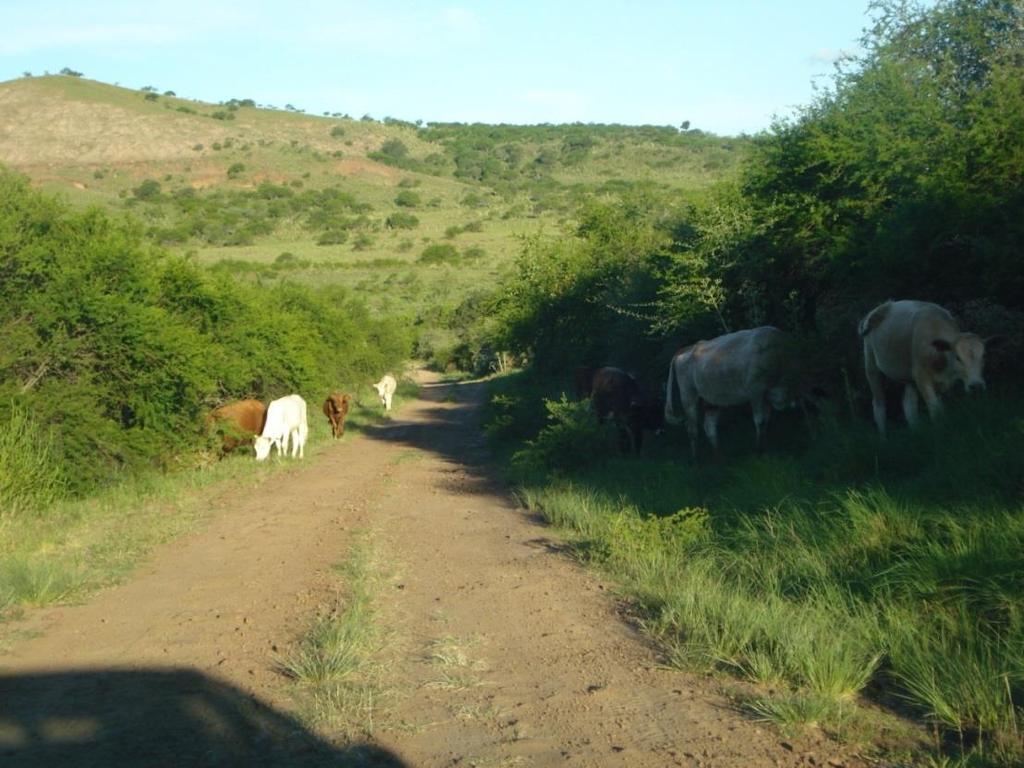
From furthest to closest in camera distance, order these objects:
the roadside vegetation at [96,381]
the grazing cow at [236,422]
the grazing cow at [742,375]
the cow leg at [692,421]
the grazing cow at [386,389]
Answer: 1. the grazing cow at [386,389]
2. the grazing cow at [236,422]
3. the cow leg at [692,421]
4. the grazing cow at [742,375]
5. the roadside vegetation at [96,381]

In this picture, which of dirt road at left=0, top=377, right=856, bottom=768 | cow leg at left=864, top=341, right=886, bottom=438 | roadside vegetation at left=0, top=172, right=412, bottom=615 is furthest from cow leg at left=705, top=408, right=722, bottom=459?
roadside vegetation at left=0, top=172, right=412, bottom=615

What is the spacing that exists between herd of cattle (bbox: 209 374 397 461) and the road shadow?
14310mm

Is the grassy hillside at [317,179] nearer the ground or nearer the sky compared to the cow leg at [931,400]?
nearer the sky

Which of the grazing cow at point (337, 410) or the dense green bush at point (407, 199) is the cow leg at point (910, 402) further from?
the dense green bush at point (407, 199)

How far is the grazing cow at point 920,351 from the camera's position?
10156mm

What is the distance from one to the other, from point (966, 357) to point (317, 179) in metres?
92.4

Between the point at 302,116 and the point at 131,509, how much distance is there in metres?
119

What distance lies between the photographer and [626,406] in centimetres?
1741

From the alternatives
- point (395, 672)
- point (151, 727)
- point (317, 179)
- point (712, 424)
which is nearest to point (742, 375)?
point (712, 424)

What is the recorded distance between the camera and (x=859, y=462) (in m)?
10.3

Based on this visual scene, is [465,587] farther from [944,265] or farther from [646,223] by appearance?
[646,223]

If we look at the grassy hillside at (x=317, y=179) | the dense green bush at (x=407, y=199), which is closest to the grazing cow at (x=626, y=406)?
the grassy hillside at (x=317, y=179)

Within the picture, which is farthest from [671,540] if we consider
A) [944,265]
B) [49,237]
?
[49,237]

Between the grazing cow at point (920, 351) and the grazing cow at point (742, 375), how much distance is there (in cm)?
192
